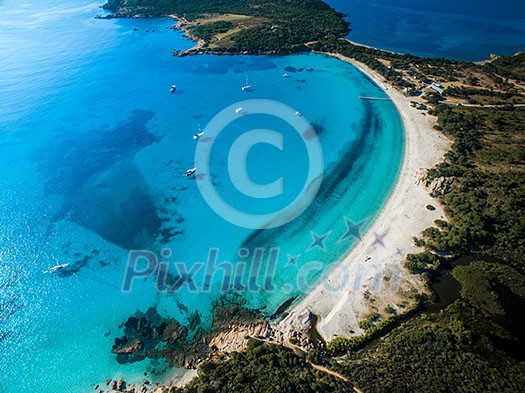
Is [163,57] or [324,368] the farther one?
[163,57]

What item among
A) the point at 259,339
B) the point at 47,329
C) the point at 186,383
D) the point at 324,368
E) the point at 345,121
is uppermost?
the point at 345,121

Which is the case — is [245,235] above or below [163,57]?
below

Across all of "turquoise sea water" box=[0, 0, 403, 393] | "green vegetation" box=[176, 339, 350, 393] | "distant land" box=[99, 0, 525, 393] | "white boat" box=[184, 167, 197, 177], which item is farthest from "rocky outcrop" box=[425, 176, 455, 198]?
"white boat" box=[184, 167, 197, 177]

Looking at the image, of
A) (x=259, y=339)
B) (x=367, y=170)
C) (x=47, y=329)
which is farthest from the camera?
(x=367, y=170)

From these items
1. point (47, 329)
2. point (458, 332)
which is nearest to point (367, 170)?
point (458, 332)

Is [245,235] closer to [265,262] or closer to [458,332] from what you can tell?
[265,262]

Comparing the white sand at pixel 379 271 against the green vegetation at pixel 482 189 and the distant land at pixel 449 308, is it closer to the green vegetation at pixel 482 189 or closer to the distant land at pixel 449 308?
the distant land at pixel 449 308

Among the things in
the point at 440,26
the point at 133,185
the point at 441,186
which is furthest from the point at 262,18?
the point at 441,186
